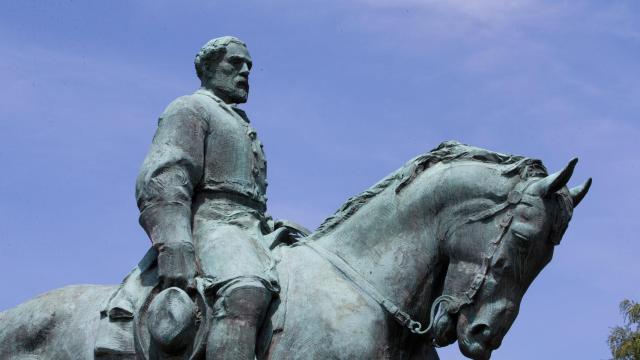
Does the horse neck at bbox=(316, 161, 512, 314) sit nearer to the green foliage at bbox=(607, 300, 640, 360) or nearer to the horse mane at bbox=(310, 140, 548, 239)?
the horse mane at bbox=(310, 140, 548, 239)

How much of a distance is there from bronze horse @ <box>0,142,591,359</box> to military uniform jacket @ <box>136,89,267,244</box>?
818 millimetres

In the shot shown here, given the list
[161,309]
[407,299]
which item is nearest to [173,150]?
[161,309]

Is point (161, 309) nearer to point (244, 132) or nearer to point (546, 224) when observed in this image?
point (244, 132)

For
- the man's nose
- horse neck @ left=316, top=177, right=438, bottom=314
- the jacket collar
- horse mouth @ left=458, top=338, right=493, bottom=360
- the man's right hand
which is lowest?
the man's right hand

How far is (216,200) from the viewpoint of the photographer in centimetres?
1143

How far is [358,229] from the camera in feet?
35.8

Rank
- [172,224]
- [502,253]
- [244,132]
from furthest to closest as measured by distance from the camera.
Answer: [244,132], [172,224], [502,253]

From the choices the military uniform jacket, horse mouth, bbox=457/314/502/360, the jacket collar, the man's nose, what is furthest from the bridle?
the man's nose

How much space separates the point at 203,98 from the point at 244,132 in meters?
0.45

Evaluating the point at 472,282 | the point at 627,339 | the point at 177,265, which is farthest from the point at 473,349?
→ the point at 627,339

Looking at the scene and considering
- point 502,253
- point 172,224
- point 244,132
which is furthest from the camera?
point 244,132

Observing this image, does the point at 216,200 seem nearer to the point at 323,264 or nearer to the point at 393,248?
the point at 323,264

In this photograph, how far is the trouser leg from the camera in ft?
34.1

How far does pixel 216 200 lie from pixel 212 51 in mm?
1410
